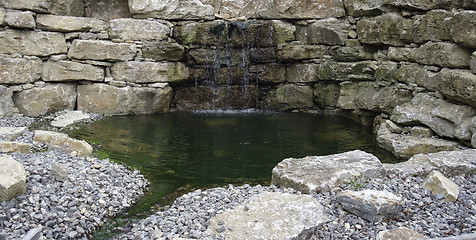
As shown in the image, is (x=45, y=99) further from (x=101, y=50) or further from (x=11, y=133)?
(x=11, y=133)

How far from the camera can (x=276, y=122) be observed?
11.1 metres

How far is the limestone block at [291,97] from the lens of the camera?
12.7 metres

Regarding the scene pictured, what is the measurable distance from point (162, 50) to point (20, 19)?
3.65 meters

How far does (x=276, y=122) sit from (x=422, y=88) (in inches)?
148

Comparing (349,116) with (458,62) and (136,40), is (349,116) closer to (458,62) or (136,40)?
(458,62)

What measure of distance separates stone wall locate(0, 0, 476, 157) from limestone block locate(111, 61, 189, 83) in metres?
0.03

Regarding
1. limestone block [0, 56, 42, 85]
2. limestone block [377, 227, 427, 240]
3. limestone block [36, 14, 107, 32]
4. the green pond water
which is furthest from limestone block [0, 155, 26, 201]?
limestone block [36, 14, 107, 32]

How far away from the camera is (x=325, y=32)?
11977mm

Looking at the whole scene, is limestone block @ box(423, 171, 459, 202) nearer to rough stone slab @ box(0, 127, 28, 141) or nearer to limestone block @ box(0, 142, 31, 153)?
limestone block @ box(0, 142, 31, 153)

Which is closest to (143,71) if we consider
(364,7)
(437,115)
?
(364,7)

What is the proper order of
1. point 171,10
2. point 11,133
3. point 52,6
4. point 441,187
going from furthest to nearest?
point 171,10
point 52,6
point 11,133
point 441,187

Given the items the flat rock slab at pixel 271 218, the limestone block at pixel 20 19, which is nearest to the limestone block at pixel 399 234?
the flat rock slab at pixel 271 218

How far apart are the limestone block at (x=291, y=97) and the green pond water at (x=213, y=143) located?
60 centimetres

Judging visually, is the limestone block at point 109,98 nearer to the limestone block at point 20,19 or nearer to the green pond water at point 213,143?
the green pond water at point 213,143
